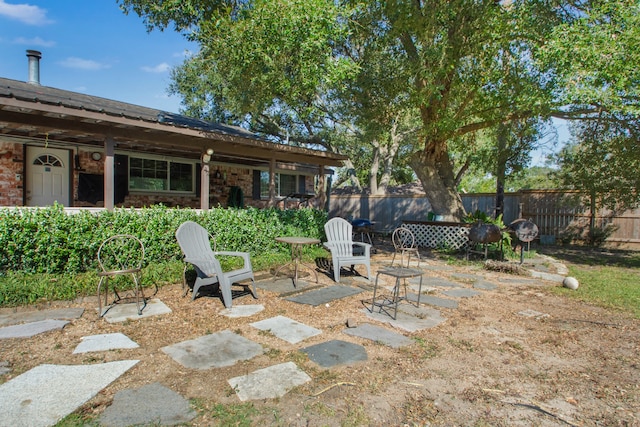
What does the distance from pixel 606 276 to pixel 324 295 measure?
5461mm

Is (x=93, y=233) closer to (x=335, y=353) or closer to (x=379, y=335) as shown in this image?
(x=335, y=353)

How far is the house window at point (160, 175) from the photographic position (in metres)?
10.2

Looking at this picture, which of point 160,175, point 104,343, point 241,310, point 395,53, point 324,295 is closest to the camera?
point 104,343

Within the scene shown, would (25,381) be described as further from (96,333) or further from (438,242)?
(438,242)

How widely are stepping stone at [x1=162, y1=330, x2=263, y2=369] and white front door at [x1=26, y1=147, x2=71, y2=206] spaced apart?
24.8ft

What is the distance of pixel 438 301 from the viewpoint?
4.95 meters

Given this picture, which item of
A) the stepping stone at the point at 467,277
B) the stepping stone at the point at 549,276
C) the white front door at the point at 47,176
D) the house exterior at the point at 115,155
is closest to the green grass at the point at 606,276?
the stepping stone at the point at 549,276

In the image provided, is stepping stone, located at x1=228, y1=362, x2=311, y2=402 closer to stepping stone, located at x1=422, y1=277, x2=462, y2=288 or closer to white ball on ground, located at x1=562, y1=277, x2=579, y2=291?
stepping stone, located at x1=422, y1=277, x2=462, y2=288

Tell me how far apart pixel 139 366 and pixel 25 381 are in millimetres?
711

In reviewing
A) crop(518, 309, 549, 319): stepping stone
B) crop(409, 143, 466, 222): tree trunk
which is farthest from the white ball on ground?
crop(409, 143, 466, 222): tree trunk

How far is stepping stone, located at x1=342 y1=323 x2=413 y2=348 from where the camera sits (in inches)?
137

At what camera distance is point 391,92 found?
27.4 feet

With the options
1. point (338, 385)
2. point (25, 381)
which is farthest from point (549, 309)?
point (25, 381)

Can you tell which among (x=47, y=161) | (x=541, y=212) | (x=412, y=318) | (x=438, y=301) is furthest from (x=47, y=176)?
(x=541, y=212)
